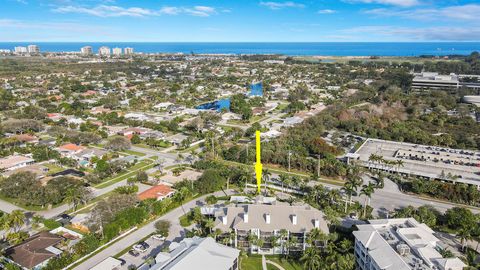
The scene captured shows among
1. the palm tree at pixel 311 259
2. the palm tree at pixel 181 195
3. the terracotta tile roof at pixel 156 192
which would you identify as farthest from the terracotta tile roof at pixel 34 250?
the palm tree at pixel 311 259

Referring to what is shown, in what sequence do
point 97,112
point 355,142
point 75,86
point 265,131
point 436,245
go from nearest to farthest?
point 436,245, point 355,142, point 265,131, point 97,112, point 75,86

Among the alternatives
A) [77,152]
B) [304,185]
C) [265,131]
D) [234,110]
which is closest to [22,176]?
[77,152]

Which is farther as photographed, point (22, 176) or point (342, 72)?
point (342, 72)

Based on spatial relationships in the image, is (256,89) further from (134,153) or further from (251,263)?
(251,263)

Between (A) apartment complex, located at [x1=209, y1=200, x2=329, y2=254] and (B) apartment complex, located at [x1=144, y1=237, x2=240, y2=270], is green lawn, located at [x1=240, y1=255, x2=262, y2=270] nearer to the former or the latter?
(A) apartment complex, located at [x1=209, y1=200, x2=329, y2=254]

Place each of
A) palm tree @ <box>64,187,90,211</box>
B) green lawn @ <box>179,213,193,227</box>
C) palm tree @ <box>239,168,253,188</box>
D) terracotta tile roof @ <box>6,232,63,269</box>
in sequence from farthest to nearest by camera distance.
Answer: palm tree @ <box>239,168,253,188</box>
palm tree @ <box>64,187,90,211</box>
green lawn @ <box>179,213,193,227</box>
terracotta tile roof @ <box>6,232,63,269</box>

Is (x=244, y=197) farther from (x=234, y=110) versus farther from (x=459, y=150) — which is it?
(x=234, y=110)

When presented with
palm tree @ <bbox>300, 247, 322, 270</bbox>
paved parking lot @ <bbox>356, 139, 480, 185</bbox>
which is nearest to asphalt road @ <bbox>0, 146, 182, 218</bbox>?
palm tree @ <bbox>300, 247, 322, 270</bbox>

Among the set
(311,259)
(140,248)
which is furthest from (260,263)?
(140,248)
